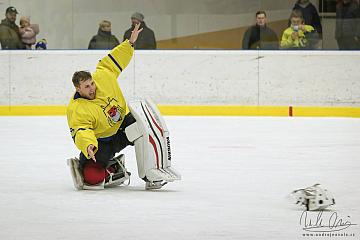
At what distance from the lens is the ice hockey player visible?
6285mm

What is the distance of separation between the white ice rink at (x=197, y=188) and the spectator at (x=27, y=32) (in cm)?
285

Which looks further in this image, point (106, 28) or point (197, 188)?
point (106, 28)

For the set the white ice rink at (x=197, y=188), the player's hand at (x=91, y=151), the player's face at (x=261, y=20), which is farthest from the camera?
the player's face at (x=261, y=20)

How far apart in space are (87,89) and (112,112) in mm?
243

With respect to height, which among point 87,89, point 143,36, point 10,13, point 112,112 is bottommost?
point 112,112

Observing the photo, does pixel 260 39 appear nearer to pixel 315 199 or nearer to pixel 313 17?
pixel 313 17

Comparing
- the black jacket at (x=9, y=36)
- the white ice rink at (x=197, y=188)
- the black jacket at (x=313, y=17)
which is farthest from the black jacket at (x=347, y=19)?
the black jacket at (x=9, y=36)

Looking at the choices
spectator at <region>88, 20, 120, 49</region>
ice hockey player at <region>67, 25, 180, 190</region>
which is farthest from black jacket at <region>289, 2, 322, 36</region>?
ice hockey player at <region>67, 25, 180, 190</region>

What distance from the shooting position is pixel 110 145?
646 centimetres

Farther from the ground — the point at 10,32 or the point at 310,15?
the point at 310,15

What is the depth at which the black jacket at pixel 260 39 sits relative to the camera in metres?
13.7

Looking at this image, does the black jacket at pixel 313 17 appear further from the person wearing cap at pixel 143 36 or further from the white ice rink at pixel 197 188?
Result: the white ice rink at pixel 197 188

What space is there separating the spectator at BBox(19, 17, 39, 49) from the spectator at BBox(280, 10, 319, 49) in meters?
3.47

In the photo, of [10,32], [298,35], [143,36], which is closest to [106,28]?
[143,36]
